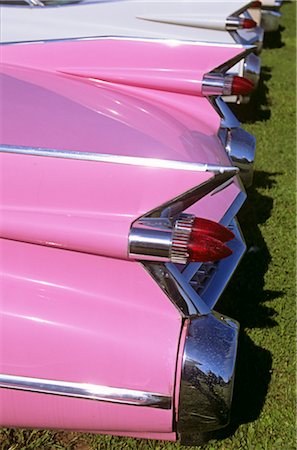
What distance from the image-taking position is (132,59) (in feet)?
Result: 9.18

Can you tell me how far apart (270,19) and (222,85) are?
510cm

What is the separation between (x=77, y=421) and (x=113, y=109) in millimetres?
1172

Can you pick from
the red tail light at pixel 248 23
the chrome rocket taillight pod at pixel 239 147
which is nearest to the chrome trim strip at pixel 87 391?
the chrome rocket taillight pod at pixel 239 147

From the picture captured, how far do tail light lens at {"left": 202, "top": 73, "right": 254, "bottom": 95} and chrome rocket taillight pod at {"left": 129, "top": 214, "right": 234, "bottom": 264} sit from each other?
4.02 ft

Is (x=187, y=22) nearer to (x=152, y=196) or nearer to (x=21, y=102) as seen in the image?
(x=21, y=102)

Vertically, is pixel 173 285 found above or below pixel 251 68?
above

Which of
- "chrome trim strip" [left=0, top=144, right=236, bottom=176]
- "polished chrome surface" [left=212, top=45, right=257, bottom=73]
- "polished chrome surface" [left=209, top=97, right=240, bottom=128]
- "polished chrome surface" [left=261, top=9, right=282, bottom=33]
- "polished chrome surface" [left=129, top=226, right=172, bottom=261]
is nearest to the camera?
"polished chrome surface" [left=129, top=226, right=172, bottom=261]

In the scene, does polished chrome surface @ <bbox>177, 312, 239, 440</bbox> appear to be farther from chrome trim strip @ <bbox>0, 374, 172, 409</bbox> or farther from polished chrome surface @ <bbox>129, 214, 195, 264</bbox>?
polished chrome surface @ <bbox>129, 214, 195, 264</bbox>

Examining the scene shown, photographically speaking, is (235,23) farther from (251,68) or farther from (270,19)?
(270,19)

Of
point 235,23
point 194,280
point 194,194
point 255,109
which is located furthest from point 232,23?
point 194,194

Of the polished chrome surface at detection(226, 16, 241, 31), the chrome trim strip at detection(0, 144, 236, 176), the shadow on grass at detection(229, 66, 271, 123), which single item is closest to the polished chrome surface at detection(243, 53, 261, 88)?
the polished chrome surface at detection(226, 16, 241, 31)

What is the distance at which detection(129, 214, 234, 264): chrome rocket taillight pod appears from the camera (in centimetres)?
156

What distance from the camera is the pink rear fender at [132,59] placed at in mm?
2719

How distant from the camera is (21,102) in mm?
2195
